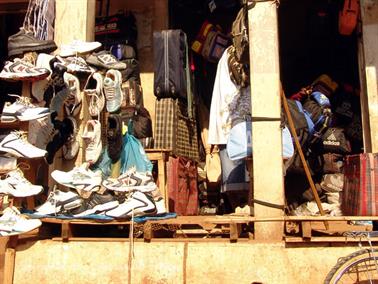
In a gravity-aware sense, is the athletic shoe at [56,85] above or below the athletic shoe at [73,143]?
above

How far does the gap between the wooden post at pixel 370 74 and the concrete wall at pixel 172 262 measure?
2225 millimetres

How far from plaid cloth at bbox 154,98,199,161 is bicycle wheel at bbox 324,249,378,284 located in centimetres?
308

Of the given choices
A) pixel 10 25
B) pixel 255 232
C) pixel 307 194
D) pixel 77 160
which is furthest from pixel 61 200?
pixel 10 25

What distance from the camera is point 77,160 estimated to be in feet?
16.3

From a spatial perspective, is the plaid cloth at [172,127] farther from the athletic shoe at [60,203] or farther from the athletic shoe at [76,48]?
the athletic shoe at [60,203]

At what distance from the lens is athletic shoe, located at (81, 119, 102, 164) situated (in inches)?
189

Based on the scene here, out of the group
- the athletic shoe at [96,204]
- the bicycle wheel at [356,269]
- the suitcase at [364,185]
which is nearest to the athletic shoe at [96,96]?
the athletic shoe at [96,204]

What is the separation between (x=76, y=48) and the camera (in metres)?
4.85

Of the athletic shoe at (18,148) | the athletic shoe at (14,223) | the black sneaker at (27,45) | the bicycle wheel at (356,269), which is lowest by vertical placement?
the bicycle wheel at (356,269)

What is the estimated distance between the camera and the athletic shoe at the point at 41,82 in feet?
15.6

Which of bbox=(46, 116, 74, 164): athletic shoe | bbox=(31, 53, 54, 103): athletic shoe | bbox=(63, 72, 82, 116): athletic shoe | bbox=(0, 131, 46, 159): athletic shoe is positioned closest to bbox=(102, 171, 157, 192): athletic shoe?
bbox=(46, 116, 74, 164): athletic shoe

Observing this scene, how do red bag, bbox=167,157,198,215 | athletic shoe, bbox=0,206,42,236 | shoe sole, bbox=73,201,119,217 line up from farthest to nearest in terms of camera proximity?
red bag, bbox=167,157,198,215 → shoe sole, bbox=73,201,119,217 → athletic shoe, bbox=0,206,42,236

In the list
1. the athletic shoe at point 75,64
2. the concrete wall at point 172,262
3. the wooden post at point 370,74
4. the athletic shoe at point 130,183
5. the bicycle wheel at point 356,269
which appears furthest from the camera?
the wooden post at point 370,74

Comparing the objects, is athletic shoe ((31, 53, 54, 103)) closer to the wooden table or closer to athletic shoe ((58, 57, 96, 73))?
athletic shoe ((58, 57, 96, 73))
